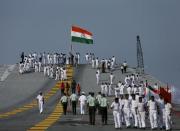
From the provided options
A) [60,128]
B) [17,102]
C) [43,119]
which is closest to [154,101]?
[60,128]

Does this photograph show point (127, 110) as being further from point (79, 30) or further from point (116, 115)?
point (79, 30)

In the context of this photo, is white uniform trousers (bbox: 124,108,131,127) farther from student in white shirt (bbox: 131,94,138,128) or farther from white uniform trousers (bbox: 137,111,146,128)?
white uniform trousers (bbox: 137,111,146,128)

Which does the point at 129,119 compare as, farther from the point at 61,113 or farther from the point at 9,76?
the point at 9,76

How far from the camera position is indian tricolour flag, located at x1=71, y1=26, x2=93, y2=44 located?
6900 cm

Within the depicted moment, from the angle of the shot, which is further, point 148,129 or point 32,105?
point 32,105

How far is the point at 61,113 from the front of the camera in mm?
48438

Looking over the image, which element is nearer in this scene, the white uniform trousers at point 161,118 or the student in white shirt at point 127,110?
the white uniform trousers at point 161,118

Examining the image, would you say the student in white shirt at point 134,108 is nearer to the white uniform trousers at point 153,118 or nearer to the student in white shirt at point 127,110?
the student in white shirt at point 127,110

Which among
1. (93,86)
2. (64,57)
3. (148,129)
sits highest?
(64,57)

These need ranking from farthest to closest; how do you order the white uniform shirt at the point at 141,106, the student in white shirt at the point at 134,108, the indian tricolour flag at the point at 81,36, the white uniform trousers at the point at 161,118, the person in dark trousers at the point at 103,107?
the indian tricolour flag at the point at 81,36
the person in dark trousers at the point at 103,107
the student in white shirt at the point at 134,108
the white uniform shirt at the point at 141,106
the white uniform trousers at the point at 161,118

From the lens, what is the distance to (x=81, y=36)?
6969cm

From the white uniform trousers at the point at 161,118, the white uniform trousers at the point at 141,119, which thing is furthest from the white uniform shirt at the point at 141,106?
the white uniform trousers at the point at 161,118

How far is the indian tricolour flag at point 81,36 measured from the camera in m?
69.0

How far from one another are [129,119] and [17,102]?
2487 centimetres
